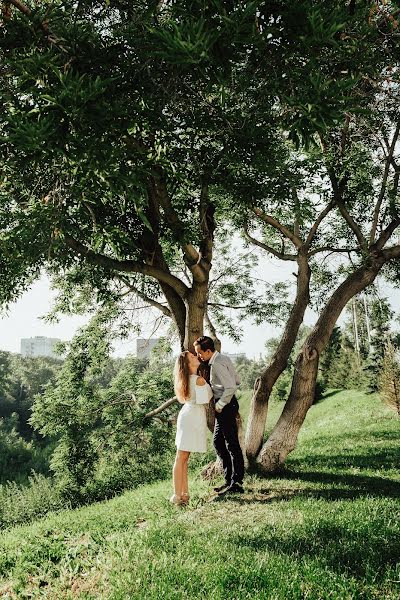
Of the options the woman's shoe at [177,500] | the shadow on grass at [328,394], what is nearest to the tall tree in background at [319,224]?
the woman's shoe at [177,500]

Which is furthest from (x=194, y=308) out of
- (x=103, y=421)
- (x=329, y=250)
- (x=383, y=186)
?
(x=103, y=421)

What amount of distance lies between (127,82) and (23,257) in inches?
87.6

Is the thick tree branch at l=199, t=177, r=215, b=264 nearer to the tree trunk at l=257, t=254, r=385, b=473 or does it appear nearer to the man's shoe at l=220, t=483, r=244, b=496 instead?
the tree trunk at l=257, t=254, r=385, b=473

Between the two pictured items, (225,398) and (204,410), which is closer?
(204,410)

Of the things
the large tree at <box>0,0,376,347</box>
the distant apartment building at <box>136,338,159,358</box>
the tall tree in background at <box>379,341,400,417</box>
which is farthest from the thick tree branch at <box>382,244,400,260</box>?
the tall tree in background at <box>379,341,400,417</box>

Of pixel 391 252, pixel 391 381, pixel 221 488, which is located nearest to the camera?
pixel 221 488

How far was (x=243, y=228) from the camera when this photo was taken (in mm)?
12961

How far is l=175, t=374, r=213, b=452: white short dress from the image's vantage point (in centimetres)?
761

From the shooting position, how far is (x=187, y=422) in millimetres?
7637

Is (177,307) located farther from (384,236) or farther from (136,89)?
(136,89)

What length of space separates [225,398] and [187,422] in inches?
28.8

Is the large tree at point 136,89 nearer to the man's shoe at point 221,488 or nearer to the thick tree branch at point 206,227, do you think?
the thick tree branch at point 206,227

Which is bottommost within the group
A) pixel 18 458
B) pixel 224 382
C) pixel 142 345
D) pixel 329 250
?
pixel 18 458

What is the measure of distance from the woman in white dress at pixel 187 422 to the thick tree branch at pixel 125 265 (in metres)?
2.08
